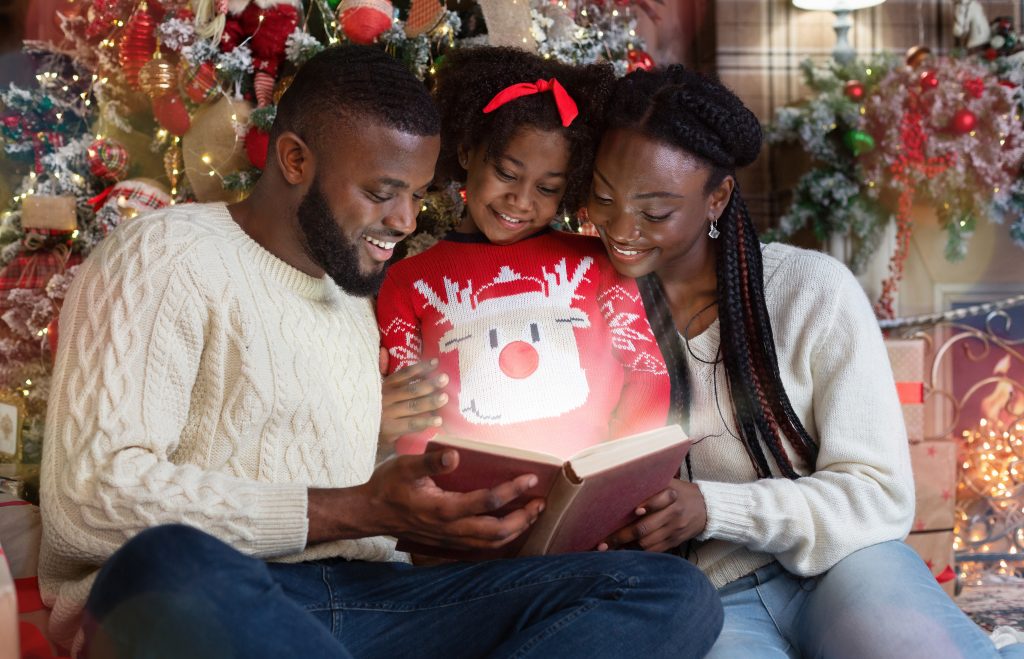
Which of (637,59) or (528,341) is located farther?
(637,59)

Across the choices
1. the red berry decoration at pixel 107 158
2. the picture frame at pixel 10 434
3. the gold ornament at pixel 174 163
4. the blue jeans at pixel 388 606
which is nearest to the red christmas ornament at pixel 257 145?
the gold ornament at pixel 174 163

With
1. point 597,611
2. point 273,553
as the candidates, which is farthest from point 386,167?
point 597,611

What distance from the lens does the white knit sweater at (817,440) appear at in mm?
1787

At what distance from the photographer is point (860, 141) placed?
387cm

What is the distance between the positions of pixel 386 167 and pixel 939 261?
331 centimetres

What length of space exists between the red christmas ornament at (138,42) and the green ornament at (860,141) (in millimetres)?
2500

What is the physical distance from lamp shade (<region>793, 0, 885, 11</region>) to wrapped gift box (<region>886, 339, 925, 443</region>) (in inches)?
66.7

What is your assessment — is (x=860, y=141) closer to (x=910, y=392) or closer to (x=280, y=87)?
(x=910, y=392)

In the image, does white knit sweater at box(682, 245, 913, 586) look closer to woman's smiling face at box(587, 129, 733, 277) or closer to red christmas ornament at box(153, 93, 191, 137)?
woman's smiling face at box(587, 129, 733, 277)

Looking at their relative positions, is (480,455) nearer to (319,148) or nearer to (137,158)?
(319,148)

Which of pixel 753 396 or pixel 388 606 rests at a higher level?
pixel 753 396

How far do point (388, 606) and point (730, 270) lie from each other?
0.94 metres

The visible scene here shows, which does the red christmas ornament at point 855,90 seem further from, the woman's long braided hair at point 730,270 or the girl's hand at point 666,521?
the girl's hand at point 666,521

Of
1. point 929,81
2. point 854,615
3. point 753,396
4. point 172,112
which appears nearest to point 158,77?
point 172,112
